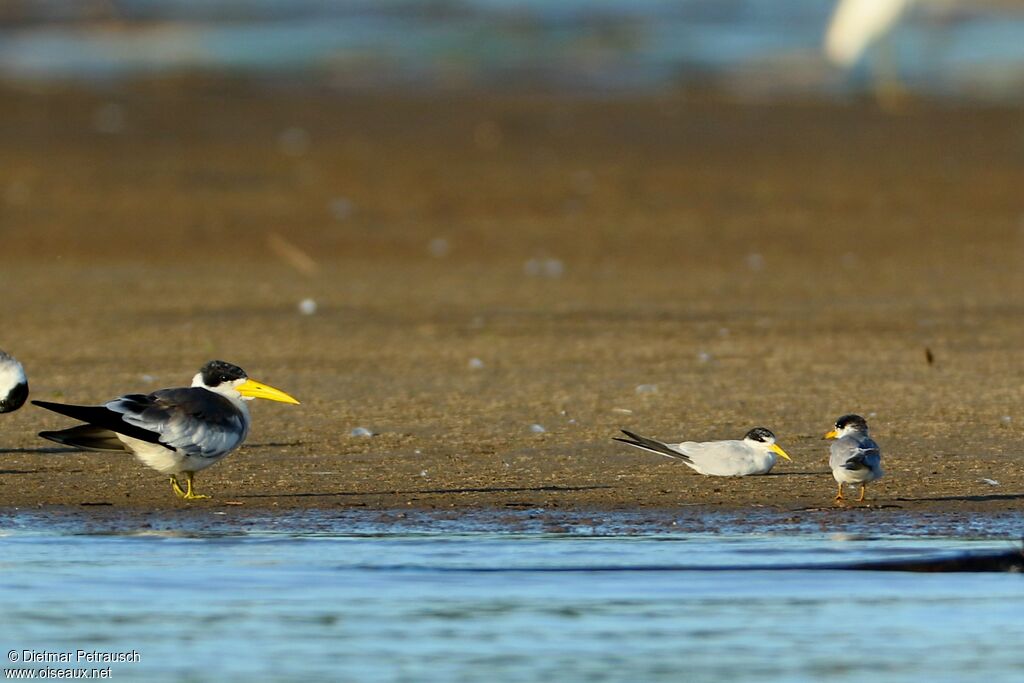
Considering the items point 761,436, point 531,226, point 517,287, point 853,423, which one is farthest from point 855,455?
point 531,226

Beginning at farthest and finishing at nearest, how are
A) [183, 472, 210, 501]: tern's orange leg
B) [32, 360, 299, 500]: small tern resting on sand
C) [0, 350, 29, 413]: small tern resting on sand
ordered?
1. [0, 350, 29, 413]: small tern resting on sand
2. [183, 472, 210, 501]: tern's orange leg
3. [32, 360, 299, 500]: small tern resting on sand

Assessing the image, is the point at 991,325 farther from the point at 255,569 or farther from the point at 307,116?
the point at 307,116

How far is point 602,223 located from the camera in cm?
1788

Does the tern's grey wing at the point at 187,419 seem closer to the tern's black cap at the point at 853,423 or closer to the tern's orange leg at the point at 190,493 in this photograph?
the tern's orange leg at the point at 190,493

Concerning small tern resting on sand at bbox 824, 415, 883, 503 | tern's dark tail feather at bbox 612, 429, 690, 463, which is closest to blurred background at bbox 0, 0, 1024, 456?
tern's dark tail feather at bbox 612, 429, 690, 463

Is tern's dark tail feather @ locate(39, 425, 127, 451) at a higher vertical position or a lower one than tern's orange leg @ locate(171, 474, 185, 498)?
higher

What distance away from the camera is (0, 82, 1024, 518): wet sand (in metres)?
9.80

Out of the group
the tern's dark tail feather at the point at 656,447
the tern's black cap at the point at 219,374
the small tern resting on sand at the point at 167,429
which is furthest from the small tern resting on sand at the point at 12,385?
the tern's dark tail feather at the point at 656,447

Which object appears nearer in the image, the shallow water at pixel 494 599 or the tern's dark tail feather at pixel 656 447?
the shallow water at pixel 494 599

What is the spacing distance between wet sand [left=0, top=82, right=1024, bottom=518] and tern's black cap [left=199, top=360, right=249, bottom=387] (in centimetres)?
47

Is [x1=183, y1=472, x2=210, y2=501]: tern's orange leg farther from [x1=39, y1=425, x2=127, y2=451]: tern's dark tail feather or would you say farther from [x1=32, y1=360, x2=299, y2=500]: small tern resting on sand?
[x1=39, y1=425, x2=127, y2=451]: tern's dark tail feather

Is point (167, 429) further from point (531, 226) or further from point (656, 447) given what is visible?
point (531, 226)

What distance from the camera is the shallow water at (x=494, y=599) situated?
21.2 ft

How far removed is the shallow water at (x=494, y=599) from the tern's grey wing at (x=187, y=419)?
1.01ft
